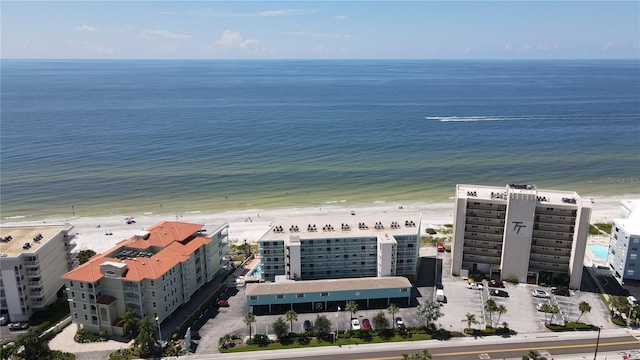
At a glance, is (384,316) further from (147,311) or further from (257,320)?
(147,311)

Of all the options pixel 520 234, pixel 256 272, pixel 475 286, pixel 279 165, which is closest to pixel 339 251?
pixel 256 272

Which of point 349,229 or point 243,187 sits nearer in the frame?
point 349,229

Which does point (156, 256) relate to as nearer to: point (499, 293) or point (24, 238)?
point (24, 238)

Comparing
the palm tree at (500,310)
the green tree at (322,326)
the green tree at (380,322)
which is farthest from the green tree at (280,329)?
the palm tree at (500,310)

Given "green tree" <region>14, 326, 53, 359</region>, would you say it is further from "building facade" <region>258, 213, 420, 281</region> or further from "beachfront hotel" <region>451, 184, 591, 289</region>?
"beachfront hotel" <region>451, 184, 591, 289</region>

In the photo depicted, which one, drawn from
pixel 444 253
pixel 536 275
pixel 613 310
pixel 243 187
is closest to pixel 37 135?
pixel 243 187

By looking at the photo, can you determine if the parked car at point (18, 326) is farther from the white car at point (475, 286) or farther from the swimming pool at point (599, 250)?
the swimming pool at point (599, 250)
